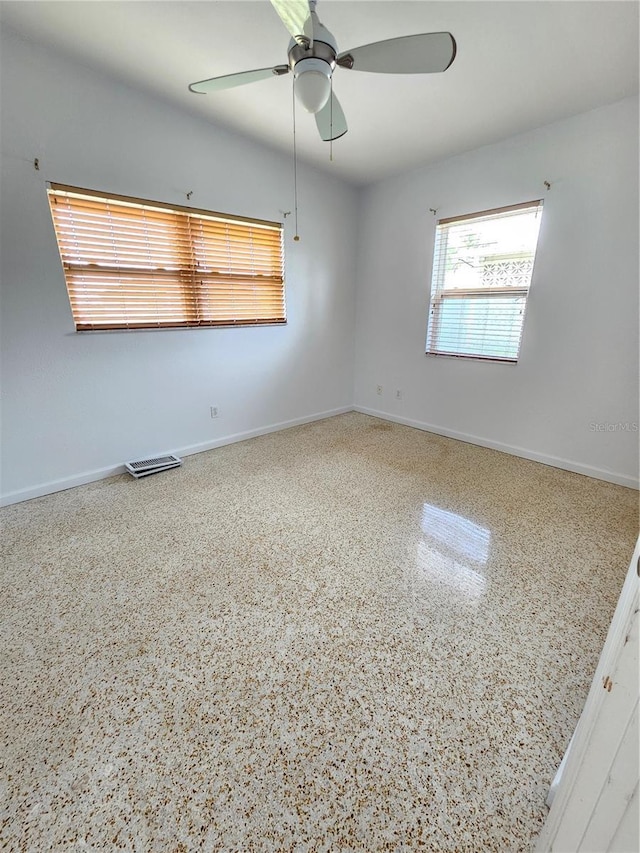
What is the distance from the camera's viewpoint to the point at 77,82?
6.88ft

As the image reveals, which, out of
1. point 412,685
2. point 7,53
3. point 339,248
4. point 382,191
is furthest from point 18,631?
point 382,191

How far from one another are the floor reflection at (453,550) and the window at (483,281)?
1652 millimetres

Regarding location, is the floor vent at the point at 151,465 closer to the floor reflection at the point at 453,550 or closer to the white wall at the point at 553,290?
the floor reflection at the point at 453,550

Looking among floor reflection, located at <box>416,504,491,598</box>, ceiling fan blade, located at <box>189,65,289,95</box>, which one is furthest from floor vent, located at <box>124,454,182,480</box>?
ceiling fan blade, located at <box>189,65,289,95</box>

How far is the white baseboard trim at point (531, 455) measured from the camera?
8.65 feet

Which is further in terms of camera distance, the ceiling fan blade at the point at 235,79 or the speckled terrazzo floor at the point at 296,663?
the ceiling fan blade at the point at 235,79

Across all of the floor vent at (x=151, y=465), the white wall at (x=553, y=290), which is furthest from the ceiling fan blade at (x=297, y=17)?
the floor vent at (x=151, y=465)

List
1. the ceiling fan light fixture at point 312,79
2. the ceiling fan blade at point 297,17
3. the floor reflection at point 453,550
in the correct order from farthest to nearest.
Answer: the floor reflection at point 453,550 < the ceiling fan light fixture at point 312,79 < the ceiling fan blade at point 297,17

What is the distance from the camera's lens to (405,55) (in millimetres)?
1367

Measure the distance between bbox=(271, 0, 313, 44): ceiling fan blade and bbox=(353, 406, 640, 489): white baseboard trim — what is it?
9.99 ft

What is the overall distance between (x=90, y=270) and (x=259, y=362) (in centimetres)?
150

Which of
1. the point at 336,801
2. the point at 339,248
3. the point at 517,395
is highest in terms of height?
the point at 339,248

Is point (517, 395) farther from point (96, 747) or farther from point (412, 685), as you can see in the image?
point (96, 747)

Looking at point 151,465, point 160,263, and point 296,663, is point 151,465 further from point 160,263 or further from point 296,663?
point 296,663
